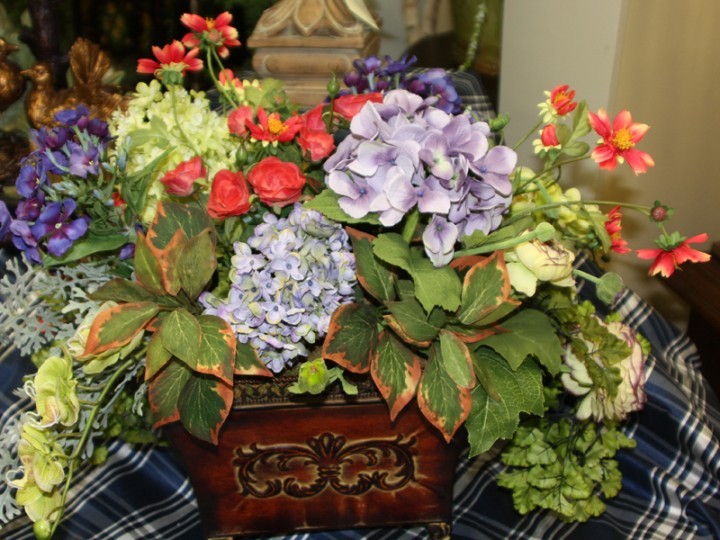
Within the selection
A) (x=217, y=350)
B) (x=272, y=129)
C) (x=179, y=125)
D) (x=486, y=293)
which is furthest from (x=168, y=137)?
(x=486, y=293)

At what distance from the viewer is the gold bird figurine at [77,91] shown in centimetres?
109

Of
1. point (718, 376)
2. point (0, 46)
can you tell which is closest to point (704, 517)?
point (718, 376)

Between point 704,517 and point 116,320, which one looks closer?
point 116,320

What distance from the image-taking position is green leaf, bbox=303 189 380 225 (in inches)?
23.7

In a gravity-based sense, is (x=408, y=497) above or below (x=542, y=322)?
below

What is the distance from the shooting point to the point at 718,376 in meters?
1.24

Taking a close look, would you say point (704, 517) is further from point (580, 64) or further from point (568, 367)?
point (580, 64)

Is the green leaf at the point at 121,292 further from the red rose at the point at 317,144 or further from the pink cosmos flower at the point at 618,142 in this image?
the pink cosmos flower at the point at 618,142

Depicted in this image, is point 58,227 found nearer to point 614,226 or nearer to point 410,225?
point 410,225

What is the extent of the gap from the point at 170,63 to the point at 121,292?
0.24 metres

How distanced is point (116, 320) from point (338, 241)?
0.19 metres

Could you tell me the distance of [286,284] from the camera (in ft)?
2.00

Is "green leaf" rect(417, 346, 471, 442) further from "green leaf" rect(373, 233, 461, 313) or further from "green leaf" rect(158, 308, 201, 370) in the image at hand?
"green leaf" rect(158, 308, 201, 370)

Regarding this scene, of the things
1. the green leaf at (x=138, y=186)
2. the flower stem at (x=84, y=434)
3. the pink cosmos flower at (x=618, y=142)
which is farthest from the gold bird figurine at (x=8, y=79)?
the pink cosmos flower at (x=618, y=142)
